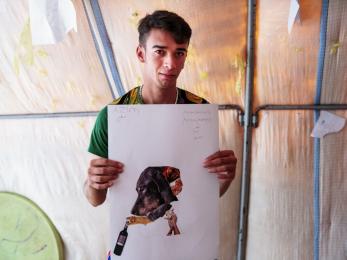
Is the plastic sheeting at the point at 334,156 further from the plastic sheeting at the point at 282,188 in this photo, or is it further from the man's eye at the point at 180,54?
the man's eye at the point at 180,54

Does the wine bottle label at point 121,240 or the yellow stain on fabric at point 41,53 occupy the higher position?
the yellow stain on fabric at point 41,53

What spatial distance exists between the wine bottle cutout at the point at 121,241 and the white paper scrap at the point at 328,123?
0.66m

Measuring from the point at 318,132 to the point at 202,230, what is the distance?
529mm

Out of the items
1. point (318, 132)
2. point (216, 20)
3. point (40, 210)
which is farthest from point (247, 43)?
point (40, 210)

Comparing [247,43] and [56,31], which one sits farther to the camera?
[247,43]

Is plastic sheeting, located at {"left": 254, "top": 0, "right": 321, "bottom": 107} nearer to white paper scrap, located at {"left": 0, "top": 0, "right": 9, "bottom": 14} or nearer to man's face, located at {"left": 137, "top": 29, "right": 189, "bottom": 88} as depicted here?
man's face, located at {"left": 137, "top": 29, "right": 189, "bottom": 88}

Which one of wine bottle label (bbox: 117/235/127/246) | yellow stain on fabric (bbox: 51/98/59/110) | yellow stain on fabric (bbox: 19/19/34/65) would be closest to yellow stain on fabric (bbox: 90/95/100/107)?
yellow stain on fabric (bbox: 51/98/59/110)

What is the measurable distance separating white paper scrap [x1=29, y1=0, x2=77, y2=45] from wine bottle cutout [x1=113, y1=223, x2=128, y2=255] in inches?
20.3

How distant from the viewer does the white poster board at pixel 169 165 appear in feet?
1.99

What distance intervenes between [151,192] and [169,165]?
7cm

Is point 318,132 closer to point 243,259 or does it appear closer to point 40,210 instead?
point 243,259

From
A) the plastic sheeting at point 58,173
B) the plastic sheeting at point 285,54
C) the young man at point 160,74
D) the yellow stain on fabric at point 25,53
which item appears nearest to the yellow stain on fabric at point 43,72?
the yellow stain on fabric at point 25,53

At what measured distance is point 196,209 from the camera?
0.64 metres

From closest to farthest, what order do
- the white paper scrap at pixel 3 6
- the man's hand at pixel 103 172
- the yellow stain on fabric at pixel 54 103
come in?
the man's hand at pixel 103 172, the white paper scrap at pixel 3 6, the yellow stain on fabric at pixel 54 103
